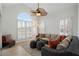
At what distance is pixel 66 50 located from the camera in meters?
2.55

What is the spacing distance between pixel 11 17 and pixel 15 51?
0.72 m

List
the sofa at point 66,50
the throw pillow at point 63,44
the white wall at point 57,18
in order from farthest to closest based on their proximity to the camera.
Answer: the white wall at point 57,18, the throw pillow at point 63,44, the sofa at point 66,50

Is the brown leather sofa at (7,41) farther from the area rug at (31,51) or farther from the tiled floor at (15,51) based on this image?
the area rug at (31,51)

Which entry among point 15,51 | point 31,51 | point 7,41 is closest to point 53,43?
point 31,51

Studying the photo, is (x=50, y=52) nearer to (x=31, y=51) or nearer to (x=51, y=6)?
(x=31, y=51)

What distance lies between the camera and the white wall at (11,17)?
9.21 feet

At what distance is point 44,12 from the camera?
288 centimetres

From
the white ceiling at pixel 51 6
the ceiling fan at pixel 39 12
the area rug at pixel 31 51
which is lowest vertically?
the area rug at pixel 31 51

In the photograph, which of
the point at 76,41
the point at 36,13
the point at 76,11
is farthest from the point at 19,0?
the point at 76,41

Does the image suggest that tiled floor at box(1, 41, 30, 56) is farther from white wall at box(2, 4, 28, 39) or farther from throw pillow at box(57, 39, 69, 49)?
throw pillow at box(57, 39, 69, 49)

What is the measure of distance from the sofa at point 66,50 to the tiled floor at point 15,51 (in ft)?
1.26

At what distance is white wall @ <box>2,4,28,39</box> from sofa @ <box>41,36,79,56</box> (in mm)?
706

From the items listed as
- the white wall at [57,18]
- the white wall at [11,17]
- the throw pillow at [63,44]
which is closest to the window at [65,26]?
the white wall at [57,18]

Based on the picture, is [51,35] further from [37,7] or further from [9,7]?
[9,7]
